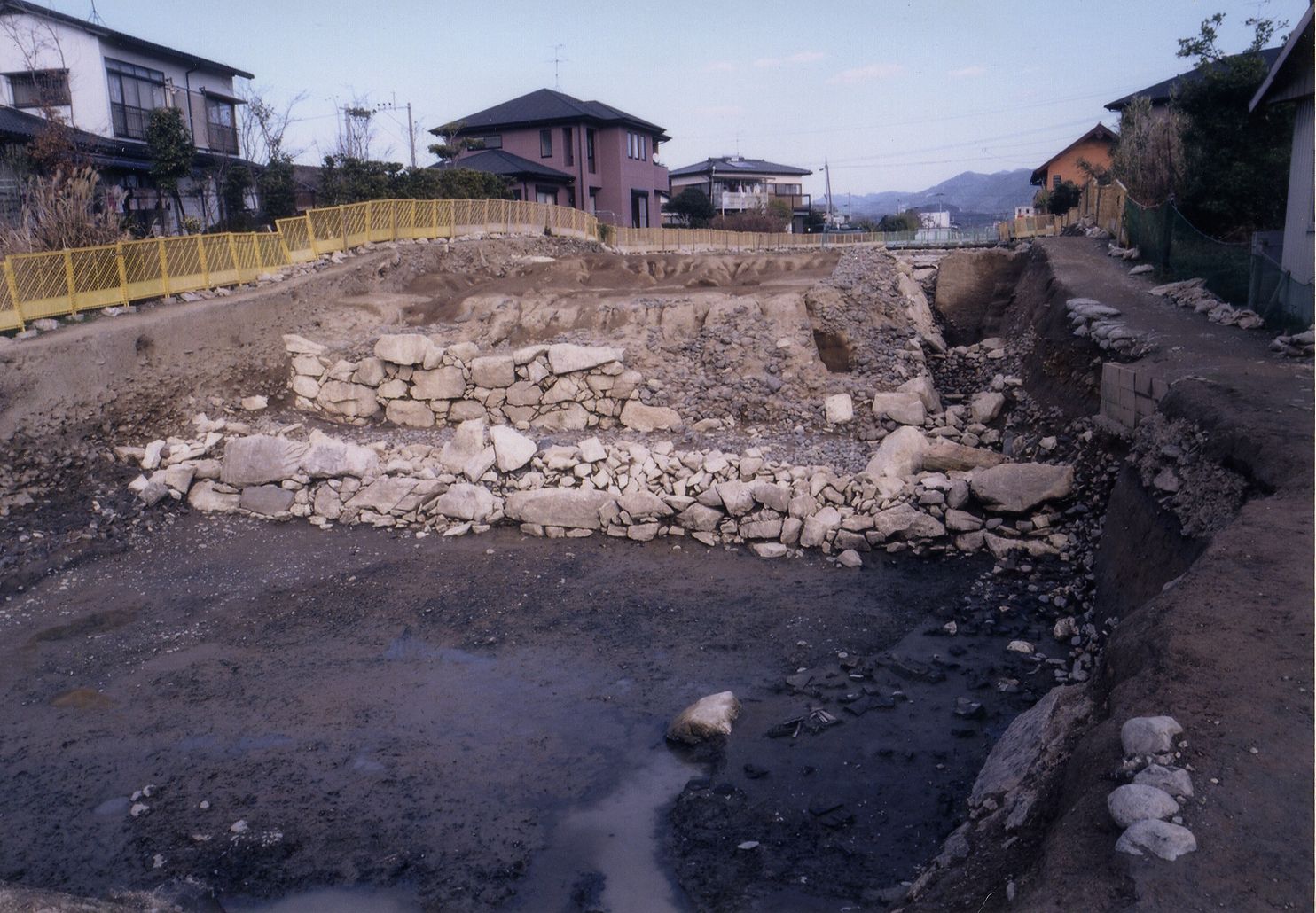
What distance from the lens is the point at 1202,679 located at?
4.09 meters

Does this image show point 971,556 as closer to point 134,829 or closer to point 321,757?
point 321,757

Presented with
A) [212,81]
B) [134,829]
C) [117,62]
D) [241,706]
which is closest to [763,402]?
[241,706]

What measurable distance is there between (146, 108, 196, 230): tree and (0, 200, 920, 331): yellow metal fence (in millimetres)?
5852

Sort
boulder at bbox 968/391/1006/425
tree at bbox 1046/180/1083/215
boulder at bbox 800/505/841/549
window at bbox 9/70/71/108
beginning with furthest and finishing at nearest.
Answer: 1. tree at bbox 1046/180/1083/215
2. window at bbox 9/70/71/108
3. boulder at bbox 968/391/1006/425
4. boulder at bbox 800/505/841/549

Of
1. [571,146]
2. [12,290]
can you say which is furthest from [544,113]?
[12,290]

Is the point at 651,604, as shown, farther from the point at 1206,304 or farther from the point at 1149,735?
the point at 1206,304

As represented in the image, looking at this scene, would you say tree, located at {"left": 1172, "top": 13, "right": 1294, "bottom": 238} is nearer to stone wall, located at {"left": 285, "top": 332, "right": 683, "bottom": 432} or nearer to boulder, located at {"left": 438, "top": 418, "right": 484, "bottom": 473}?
stone wall, located at {"left": 285, "top": 332, "right": 683, "bottom": 432}

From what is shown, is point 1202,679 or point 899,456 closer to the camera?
point 1202,679

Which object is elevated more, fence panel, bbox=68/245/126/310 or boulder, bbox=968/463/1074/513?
fence panel, bbox=68/245/126/310

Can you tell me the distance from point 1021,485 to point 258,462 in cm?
914

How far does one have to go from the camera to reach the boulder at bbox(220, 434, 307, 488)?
11508 mm

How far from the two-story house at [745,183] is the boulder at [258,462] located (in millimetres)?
42760

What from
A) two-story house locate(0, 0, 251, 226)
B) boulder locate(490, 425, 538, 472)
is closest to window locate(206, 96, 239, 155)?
two-story house locate(0, 0, 251, 226)

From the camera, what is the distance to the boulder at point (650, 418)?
13.3 metres
